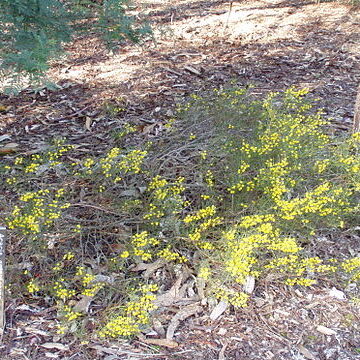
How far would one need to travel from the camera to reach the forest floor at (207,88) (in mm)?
2590

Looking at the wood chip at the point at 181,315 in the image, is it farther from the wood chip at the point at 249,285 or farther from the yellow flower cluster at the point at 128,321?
the wood chip at the point at 249,285

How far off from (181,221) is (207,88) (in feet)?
8.05


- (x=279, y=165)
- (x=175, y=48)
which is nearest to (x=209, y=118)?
(x=279, y=165)

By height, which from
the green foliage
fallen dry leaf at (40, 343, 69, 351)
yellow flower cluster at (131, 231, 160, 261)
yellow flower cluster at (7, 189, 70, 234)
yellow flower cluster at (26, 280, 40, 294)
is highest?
the green foliage

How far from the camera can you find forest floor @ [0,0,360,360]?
102 inches

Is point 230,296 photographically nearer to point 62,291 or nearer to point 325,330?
point 325,330

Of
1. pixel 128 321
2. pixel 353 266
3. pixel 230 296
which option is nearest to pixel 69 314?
pixel 128 321

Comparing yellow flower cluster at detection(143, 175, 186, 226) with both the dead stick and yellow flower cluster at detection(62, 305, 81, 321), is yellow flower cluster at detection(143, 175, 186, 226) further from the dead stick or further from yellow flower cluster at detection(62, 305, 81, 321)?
the dead stick

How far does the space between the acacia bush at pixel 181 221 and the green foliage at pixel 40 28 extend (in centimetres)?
70

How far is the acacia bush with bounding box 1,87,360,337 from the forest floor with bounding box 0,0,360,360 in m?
0.15

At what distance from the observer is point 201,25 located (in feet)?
23.7

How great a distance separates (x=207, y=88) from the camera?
17.1ft

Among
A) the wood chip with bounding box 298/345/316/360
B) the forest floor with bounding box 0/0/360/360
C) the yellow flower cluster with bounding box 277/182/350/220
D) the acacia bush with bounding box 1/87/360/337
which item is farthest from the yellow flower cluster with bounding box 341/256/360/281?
the wood chip with bounding box 298/345/316/360

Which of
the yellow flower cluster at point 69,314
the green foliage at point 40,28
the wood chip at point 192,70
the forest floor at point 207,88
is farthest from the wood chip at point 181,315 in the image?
the wood chip at point 192,70
